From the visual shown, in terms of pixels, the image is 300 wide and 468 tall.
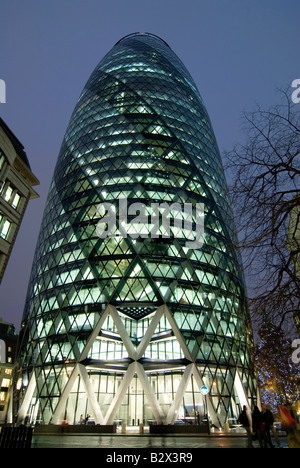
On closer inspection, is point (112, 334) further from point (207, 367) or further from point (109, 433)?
point (109, 433)

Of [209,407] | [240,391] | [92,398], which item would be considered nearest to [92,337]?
[92,398]

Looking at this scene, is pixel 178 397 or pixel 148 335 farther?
pixel 148 335

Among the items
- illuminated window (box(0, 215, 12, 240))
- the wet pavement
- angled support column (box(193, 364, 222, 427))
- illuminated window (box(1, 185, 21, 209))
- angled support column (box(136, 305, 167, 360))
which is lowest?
the wet pavement

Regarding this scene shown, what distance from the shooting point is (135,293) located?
2703 cm

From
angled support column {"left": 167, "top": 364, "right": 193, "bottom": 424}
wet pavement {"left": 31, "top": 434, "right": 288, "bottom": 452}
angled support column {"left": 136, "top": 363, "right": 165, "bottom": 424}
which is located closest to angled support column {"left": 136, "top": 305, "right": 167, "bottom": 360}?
angled support column {"left": 136, "top": 363, "right": 165, "bottom": 424}

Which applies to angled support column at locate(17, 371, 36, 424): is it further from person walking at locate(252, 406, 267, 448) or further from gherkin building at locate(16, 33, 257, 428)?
person walking at locate(252, 406, 267, 448)

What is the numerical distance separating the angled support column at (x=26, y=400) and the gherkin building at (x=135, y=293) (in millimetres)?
86

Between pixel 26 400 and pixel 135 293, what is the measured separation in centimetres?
1385

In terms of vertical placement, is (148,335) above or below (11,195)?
below

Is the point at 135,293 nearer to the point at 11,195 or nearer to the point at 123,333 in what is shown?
the point at 123,333

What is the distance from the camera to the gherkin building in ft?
83.0

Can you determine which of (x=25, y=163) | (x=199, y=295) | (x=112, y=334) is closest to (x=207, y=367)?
(x=199, y=295)

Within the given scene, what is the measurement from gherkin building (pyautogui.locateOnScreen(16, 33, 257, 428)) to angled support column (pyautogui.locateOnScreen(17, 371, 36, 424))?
9cm

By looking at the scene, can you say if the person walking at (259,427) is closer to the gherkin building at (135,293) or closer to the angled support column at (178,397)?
the gherkin building at (135,293)
